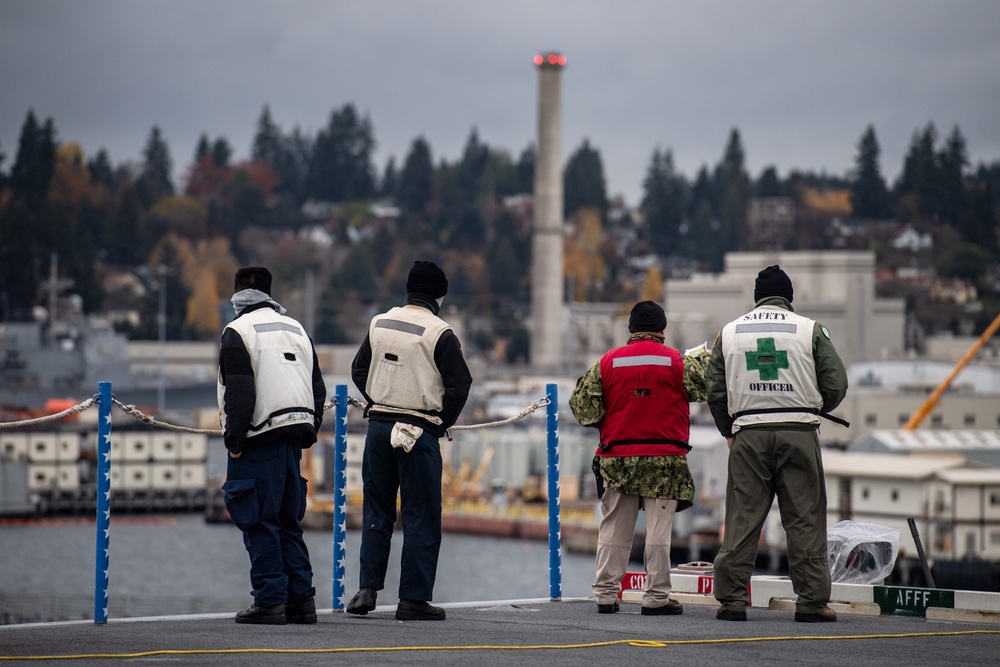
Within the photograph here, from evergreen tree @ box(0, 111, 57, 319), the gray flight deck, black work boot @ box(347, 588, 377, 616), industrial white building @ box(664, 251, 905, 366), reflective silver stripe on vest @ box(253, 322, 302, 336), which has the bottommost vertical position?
the gray flight deck

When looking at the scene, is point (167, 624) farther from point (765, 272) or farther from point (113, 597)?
point (113, 597)

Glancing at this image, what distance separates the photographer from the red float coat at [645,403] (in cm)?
941

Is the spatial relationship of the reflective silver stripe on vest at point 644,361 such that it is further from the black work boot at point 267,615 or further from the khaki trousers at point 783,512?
the black work boot at point 267,615

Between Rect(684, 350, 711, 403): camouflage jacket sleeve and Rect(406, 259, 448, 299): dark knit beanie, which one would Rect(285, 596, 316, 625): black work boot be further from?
Rect(684, 350, 711, 403): camouflage jacket sleeve

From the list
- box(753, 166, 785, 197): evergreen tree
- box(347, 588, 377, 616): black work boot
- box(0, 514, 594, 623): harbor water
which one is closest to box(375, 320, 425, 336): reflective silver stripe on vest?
box(347, 588, 377, 616): black work boot

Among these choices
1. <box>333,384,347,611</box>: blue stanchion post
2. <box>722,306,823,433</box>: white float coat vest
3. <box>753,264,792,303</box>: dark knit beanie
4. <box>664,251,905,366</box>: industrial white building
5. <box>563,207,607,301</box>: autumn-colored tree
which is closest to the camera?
<box>722,306,823,433</box>: white float coat vest

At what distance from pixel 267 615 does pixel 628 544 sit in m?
2.29

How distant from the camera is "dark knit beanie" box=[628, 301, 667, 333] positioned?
31.3 ft

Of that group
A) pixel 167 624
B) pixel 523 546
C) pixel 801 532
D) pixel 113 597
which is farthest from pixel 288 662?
pixel 523 546

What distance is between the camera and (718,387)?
30.3 feet

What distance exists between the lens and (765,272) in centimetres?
931

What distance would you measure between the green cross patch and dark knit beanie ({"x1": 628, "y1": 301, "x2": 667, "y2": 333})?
681 mm

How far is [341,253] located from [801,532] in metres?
182

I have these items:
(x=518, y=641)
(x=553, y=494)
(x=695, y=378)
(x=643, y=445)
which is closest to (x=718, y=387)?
(x=695, y=378)
